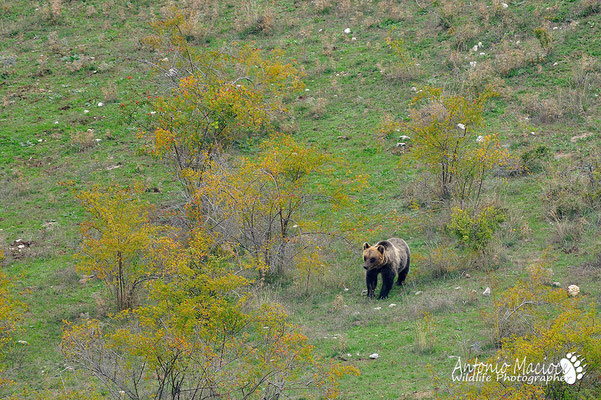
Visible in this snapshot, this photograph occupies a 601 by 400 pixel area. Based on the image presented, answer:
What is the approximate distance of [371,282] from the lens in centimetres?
1583

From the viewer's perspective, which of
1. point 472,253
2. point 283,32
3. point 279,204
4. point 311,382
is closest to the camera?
point 311,382

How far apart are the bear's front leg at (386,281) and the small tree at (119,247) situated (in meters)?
5.07

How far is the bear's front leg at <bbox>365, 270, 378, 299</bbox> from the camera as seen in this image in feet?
51.7

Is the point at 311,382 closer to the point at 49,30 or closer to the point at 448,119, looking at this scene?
the point at 448,119

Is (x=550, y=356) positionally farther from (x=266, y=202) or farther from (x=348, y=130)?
(x=348, y=130)

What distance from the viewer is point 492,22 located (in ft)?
89.7

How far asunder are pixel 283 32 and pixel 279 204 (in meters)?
15.5

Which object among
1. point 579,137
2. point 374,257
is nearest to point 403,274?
point 374,257

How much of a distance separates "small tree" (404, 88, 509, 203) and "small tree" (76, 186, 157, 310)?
297 inches

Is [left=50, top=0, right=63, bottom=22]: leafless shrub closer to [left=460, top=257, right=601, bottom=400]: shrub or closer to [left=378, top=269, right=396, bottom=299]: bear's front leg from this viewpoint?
[left=378, top=269, right=396, bottom=299]: bear's front leg

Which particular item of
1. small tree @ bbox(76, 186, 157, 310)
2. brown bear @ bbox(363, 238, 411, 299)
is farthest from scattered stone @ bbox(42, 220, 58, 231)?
brown bear @ bbox(363, 238, 411, 299)

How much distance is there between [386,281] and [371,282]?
33 cm

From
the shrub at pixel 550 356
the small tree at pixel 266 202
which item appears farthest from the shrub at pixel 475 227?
the shrub at pixel 550 356

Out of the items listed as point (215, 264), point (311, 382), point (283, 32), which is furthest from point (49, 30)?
point (311, 382)
